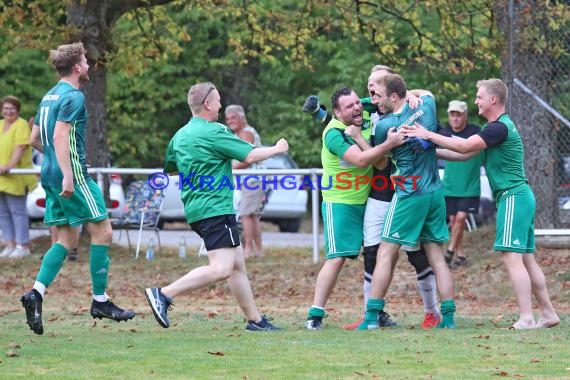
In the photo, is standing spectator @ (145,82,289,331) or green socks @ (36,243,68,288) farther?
green socks @ (36,243,68,288)

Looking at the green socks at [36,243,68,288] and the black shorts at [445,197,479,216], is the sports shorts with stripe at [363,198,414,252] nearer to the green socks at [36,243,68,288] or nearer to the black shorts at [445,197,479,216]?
the green socks at [36,243,68,288]

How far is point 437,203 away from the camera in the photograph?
10297 mm

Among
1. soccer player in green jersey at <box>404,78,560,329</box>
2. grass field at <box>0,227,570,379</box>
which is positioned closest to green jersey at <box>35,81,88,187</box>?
grass field at <box>0,227,570,379</box>

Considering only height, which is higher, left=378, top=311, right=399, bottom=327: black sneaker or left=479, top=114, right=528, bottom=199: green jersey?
left=479, top=114, right=528, bottom=199: green jersey

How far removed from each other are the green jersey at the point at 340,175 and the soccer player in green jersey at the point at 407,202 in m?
0.27

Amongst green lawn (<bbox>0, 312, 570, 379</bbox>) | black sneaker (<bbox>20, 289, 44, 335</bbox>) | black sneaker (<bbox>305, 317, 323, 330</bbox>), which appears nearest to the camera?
green lawn (<bbox>0, 312, 570, 379</bbox>)

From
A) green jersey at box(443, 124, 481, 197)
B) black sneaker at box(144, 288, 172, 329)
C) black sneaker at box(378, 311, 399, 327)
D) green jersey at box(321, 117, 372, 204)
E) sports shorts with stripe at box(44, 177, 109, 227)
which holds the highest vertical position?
green jersey at box(321, 117, 372, 204)

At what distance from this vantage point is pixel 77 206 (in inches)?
405

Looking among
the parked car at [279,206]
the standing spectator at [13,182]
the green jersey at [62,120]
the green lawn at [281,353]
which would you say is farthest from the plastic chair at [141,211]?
the green jersey at [62,120]

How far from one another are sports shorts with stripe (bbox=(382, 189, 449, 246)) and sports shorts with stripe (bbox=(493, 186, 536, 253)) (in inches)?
19.6

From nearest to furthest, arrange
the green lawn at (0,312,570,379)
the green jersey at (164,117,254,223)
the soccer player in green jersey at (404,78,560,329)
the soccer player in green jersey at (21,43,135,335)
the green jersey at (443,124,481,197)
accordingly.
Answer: the green lawn at (0,312,570,379)
the green jersey at (164,117,254,223)
the soccer player in green jersey at (21,43,135,335)
the soccer player in green jersey at (404,78,560,329)
the green jersey at (443,124,481,197)

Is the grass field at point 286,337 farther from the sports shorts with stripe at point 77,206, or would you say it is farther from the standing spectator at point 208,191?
the sports shorts with stripe at point 77,206

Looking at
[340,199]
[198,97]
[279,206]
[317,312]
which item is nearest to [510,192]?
[340,199]

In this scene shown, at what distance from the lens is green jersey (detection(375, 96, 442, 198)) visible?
10.1m
